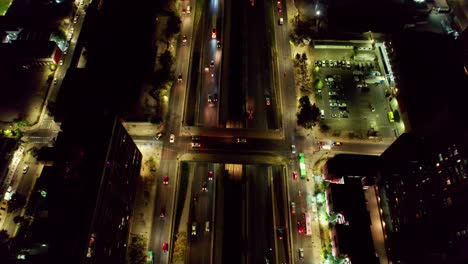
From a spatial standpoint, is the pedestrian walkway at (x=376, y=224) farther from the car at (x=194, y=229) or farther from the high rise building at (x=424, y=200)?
the car at (x=194, y=229)

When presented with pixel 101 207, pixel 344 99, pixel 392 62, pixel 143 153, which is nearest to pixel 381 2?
pixel 392 62

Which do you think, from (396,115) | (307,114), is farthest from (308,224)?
(396,115)

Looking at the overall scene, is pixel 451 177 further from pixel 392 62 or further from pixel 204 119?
pixel 204 119

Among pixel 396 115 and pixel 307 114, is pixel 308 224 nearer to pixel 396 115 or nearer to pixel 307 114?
pixel 307 114

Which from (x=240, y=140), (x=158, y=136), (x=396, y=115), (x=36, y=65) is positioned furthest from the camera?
(x=36, y=65)

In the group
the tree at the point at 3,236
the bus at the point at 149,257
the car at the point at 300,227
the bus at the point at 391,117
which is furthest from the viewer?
the bus at the point at 391,117

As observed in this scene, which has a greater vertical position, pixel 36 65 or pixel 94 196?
pixel 36 65

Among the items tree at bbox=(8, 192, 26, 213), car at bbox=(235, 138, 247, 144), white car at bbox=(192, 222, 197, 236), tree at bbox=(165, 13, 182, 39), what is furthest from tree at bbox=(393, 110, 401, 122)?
tree at bbox=(8, 192, 26, 213)

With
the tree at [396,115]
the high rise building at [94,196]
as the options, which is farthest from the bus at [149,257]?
the tree at [396,115]
